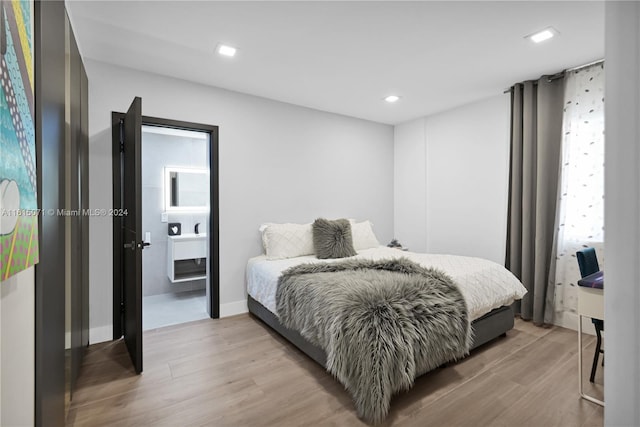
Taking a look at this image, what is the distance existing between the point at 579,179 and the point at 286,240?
119 inches

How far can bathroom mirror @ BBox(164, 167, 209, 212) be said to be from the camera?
4289 mm

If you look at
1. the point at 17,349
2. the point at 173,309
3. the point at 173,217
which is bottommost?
the point at 173,309

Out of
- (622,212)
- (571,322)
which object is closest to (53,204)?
(622,212)

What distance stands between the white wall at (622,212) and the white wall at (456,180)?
3206 millimetres

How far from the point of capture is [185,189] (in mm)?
4422

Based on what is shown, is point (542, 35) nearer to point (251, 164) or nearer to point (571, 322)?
point (571, 322)

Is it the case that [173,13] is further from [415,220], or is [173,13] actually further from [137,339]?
[415,220]

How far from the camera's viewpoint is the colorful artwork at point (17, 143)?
0.74 m

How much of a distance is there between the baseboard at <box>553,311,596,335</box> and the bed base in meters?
0.72

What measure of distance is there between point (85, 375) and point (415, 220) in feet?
13.7

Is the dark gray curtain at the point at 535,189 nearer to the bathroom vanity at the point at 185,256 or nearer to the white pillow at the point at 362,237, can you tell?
the white pillow at the point at 362,237

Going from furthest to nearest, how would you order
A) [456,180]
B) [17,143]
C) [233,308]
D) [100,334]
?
[456,180] < [233,308] < [100,334] < [17,143]

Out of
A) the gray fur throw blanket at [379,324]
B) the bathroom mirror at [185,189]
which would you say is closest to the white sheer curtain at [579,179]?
the gray fur throw blanket at [379,324]

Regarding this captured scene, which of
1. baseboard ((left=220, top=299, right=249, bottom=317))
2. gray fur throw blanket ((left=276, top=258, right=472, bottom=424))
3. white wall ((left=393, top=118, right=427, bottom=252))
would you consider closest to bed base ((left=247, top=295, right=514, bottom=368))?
gray fur throw blanket ((left=276, top=258, right=472, bottom=424))
